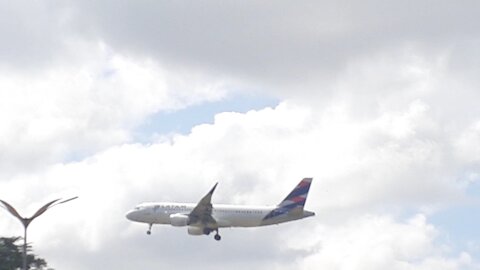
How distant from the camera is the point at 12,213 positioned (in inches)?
5458

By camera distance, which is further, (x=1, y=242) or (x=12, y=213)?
(x=1, y=242)

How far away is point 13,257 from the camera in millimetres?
165500

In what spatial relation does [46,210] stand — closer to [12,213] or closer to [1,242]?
[12,213]

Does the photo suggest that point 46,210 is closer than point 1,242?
Yes

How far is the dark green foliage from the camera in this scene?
162 m

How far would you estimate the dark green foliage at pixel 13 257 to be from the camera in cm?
16150

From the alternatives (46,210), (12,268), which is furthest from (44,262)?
(46,210)

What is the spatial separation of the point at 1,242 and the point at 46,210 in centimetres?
2956

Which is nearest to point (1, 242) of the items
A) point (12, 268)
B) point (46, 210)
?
point (12, 268)

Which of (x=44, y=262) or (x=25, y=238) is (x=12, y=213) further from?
(x=44, y=262)

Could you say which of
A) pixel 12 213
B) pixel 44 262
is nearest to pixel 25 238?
pixel 12 213

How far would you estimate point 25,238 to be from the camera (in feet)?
441

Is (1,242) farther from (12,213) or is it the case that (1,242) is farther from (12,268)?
(12,213)

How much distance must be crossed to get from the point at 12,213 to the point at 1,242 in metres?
30.0
